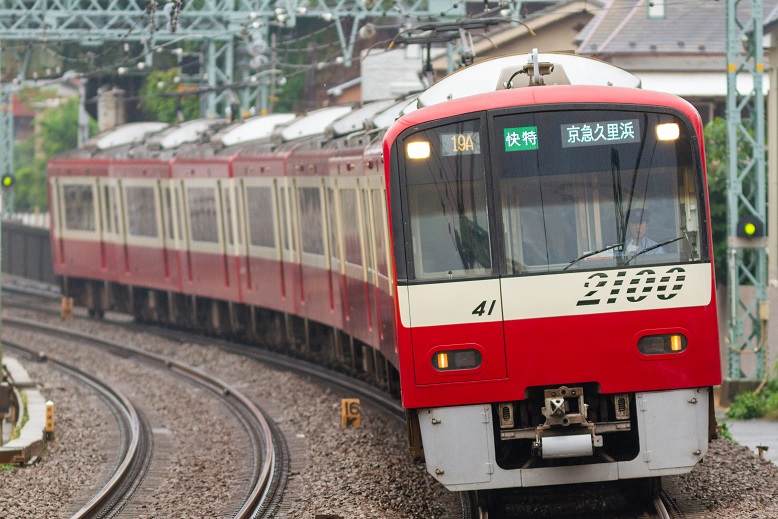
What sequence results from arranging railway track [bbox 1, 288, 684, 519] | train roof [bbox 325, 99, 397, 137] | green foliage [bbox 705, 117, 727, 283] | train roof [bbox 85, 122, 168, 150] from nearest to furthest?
1. railway track [bbox 1, 288, 684, 519]
2. train roof [bbox 325, 99, 397, 137]
3. green foliage [bbox 705, 117, 727, 283]
4. train roof [bbox 85, 122, 168, 150]

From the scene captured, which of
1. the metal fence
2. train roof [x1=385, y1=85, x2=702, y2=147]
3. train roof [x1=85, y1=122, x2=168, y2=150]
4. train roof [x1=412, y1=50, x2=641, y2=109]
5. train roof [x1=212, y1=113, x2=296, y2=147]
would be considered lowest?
the metal fence

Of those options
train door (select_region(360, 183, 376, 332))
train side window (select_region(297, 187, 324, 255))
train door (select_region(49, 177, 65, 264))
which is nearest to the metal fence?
train door (select_region(49, 177, 65, 264))

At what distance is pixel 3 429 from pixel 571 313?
780 centimetres

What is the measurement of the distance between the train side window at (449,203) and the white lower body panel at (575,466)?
81 cm

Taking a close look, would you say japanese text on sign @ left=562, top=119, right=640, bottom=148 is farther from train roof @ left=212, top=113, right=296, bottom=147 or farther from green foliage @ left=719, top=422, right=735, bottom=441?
train roof @ left=212, top=113, right=296, bottom=147

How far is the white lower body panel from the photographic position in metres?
8.90

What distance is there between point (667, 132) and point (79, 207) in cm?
1896

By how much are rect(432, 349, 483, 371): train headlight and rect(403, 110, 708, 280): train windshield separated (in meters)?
0.43

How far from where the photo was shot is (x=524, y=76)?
974 centimetres

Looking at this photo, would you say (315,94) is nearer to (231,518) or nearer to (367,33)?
(367,33)

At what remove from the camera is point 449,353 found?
8.95 m

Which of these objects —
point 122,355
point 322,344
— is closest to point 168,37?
point 122,355

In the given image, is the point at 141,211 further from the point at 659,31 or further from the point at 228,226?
the point at 659,31

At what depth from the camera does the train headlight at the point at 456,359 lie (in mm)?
8945
